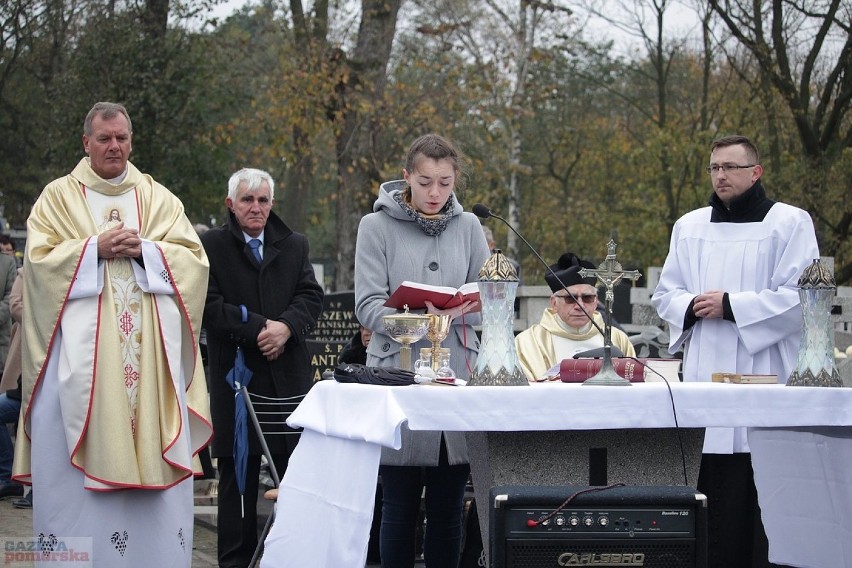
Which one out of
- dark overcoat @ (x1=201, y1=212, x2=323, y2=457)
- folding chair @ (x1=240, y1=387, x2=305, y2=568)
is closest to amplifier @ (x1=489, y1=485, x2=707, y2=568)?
folding chair @ (x1=240, y1=387, x2=305, y2=568)

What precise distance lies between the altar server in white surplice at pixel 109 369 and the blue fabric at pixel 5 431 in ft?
11.7

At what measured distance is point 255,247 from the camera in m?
6.67

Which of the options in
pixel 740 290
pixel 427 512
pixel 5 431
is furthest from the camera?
pixel 5 431

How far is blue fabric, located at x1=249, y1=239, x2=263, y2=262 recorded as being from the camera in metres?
6.64

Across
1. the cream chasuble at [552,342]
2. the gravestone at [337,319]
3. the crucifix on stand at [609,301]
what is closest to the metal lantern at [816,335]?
the crucifix on stand at [609,301]

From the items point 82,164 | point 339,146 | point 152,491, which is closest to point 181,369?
point 152,491

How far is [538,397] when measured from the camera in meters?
4.21

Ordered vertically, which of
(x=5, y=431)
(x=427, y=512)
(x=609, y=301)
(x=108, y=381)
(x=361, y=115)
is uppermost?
(x=361, y=115)

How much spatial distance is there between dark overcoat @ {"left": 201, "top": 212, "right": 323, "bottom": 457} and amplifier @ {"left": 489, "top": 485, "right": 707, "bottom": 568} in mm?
2675

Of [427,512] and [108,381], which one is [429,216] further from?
[108,381]

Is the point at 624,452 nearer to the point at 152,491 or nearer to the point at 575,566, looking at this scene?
the point at 575,566

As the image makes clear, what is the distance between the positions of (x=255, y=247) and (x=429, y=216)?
5.47 feet

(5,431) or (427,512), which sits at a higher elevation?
(427,512)

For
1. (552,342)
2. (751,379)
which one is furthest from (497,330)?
(552,342)
